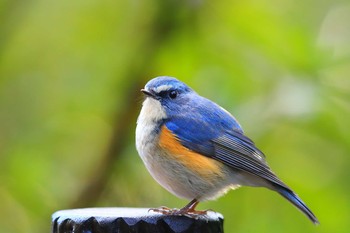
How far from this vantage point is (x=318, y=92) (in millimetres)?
4109

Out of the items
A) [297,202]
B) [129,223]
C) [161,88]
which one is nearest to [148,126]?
[161,88]

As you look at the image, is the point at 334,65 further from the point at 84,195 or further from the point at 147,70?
the point at 84,195

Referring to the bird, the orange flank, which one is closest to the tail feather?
the bird

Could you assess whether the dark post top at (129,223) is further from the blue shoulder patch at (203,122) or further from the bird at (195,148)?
the blue shoulder patch at (203,122)

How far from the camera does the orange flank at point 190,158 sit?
367cm

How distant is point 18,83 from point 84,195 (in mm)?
905

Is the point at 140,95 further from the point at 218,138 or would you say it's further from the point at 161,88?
the point at 218,138

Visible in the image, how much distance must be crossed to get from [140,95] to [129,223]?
2314mm

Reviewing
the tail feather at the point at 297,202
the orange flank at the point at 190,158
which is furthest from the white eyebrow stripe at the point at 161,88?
the tail feather at the point at 297,202

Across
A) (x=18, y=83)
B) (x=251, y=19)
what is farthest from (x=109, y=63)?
(x=251, y=19)

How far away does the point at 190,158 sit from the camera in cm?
372

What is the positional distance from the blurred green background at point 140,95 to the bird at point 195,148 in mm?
286

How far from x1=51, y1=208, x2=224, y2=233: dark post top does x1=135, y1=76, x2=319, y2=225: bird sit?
3.98 feet

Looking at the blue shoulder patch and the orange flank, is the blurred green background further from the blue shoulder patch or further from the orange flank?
the orange flank
